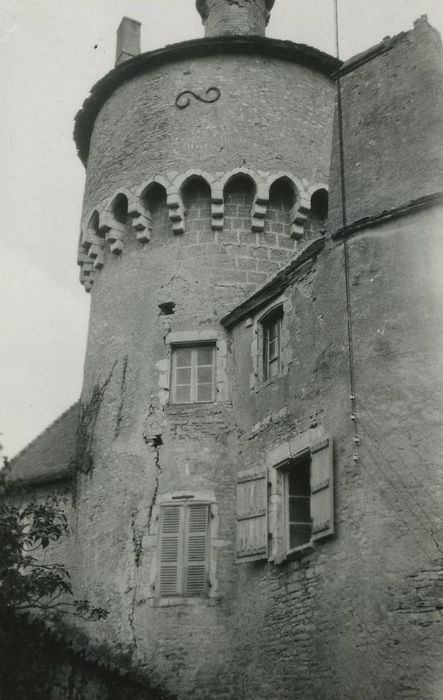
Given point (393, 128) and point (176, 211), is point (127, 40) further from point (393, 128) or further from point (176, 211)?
point (393, 128)

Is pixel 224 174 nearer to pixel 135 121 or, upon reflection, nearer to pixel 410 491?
pixel 135 121

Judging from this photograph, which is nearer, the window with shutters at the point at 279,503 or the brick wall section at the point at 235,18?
the window with shutters at the point at 279,503

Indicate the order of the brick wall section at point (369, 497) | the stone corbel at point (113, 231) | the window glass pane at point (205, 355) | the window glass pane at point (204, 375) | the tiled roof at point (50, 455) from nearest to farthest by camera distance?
the brick wall section at point (369, 497), the window glass pane at point (204, 375), the window glass pane at point (205, 355), the tiled roof at point (50, 455), the stone corbel at point (113, 231)

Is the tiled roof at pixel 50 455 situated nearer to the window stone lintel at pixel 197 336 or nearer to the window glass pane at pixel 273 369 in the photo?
the window stone lintel at pixel 197 336

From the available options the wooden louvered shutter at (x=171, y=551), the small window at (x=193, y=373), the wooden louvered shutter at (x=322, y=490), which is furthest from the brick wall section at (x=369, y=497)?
the small window at (x=193, y=373)

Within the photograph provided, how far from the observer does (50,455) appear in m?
18.6

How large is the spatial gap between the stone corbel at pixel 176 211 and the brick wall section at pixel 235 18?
17.8ft

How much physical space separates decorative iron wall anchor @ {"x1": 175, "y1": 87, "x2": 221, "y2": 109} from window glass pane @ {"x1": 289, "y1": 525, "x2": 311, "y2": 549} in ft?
27.6

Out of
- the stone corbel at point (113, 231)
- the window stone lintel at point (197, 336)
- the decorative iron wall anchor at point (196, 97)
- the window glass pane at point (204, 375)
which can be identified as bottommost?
the window glass pane at point (204, 375)

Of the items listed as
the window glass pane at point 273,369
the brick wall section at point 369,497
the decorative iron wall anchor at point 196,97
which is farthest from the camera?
the decorative iron wall anchor at point 196,97

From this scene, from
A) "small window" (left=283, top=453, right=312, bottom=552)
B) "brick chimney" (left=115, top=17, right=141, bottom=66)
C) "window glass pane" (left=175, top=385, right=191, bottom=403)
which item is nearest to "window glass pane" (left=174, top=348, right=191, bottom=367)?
"window glass pane" (left=175, top=385, right=191, bottom=403)

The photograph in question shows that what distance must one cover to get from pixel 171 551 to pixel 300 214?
6.40 metres

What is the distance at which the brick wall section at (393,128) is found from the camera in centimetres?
1323

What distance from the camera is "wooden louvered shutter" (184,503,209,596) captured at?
14.8 m
